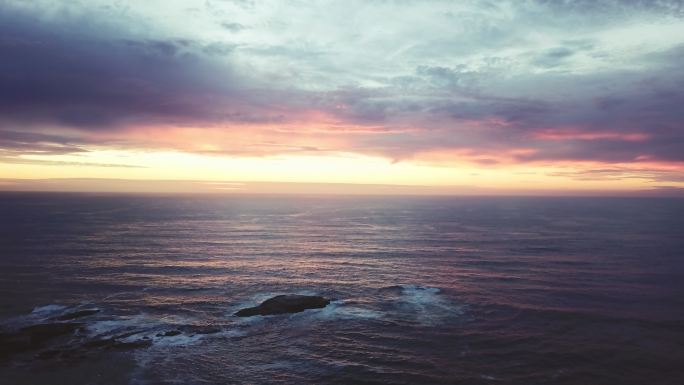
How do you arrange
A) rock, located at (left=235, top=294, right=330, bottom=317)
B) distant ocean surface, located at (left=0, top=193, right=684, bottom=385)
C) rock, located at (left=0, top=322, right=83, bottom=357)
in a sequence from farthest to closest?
rock, located at (left=235, top=294, right=330, bottom=317) < rock, located at (left=0, top=322, right=83, bottom=357) < distant ocean surface, located at (left=0, top=193, right=684, bottom=385)

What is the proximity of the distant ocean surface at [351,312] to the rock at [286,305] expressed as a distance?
176 centimetres

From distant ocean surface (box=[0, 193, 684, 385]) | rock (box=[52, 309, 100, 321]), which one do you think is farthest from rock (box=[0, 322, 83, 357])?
rock (box=[52, 309, 100, 321])

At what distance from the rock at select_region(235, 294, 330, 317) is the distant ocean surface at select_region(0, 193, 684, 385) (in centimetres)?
176

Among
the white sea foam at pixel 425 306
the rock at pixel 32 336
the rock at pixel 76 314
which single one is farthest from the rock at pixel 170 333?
the white sea foam at pixel 425 306

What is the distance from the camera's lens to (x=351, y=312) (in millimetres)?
55688

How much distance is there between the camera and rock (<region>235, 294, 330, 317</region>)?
180 feet

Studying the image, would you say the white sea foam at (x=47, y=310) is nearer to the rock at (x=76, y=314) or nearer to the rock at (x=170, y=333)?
the rock at (x=76, y=314)

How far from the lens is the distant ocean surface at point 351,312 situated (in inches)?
1529

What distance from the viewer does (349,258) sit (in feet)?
304

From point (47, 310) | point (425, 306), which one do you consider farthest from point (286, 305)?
point (47, 310)

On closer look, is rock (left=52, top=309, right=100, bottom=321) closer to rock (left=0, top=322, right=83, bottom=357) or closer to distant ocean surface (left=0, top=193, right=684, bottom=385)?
distant ocean surface (left=0, top=193, right=684, bottom=385)

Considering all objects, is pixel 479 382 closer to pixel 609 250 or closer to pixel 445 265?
pixel 445 265

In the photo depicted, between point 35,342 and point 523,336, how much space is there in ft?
169

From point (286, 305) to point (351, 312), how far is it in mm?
8655
